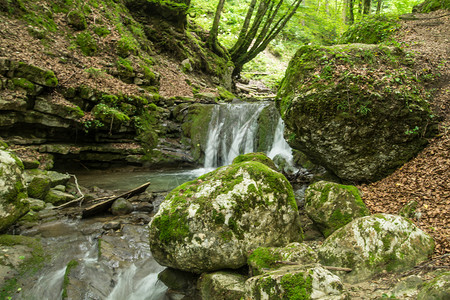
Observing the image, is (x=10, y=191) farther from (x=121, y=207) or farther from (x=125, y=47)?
(x=125, y=47)

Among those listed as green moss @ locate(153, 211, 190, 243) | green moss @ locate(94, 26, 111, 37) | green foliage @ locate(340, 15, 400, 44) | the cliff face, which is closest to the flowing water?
green moss @ locate(153, 211, 190, 243)

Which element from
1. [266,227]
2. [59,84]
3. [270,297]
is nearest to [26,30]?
[59,84]

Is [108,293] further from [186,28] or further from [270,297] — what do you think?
[186,28]

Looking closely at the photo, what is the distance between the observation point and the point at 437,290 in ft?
6.59

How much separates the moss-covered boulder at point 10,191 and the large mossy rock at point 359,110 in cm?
566

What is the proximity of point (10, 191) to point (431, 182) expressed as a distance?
7403 millimetres

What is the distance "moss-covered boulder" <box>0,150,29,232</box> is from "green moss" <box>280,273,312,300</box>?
15.9 ft

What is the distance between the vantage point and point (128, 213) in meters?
6.28

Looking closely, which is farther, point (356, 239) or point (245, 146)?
point (245, 146)

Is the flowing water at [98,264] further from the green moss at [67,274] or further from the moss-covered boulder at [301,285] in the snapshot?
the moss-covered boulder at [301,285]

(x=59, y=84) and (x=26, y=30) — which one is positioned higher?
(x=26, y=30)

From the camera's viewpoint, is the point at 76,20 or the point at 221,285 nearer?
the point at 221,285

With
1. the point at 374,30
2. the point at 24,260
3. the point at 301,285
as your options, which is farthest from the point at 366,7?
the point at 24,260

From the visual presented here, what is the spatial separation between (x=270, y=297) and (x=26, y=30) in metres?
11.6
